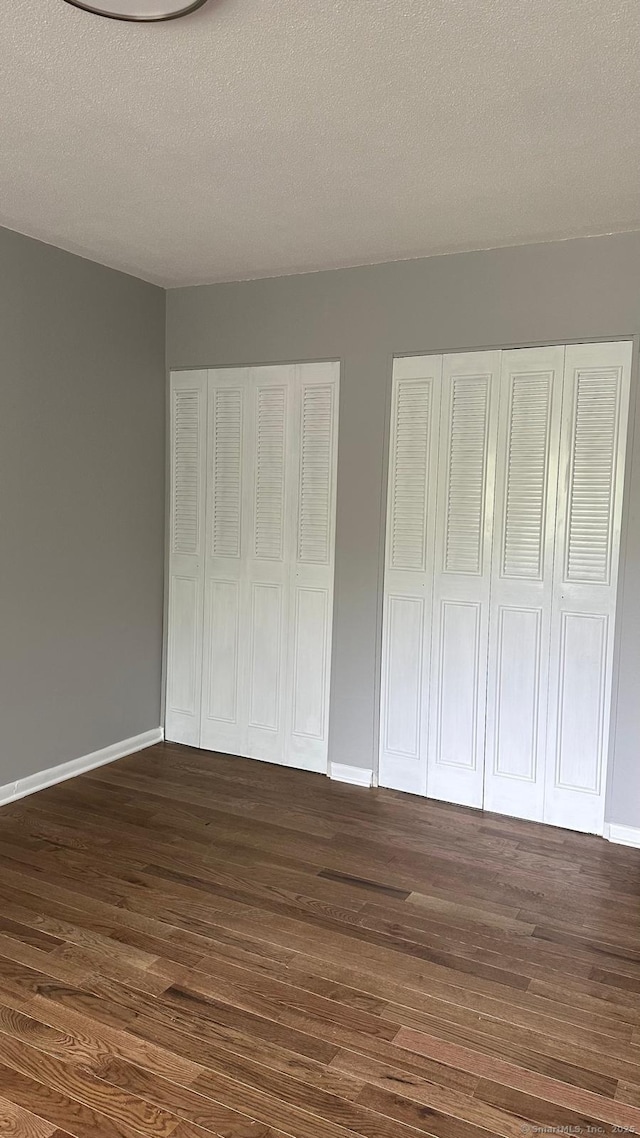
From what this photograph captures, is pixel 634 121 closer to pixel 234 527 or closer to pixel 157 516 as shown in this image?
pixel 234 527

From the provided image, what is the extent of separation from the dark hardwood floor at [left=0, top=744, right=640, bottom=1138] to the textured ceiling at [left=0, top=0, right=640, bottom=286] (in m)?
2.57

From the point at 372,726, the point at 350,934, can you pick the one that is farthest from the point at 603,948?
the point at 372,726

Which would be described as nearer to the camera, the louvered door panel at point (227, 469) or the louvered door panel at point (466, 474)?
the louvered door panel at point (466, 474)

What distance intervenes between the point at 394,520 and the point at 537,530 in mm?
702

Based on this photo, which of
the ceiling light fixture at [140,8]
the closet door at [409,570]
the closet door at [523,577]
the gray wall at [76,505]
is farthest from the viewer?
the closet door at [409,570]

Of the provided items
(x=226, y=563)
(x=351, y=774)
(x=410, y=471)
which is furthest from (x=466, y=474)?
(x=351, y=774)

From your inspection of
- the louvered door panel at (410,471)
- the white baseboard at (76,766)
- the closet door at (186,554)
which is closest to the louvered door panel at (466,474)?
the louvered door panel at (410,471)

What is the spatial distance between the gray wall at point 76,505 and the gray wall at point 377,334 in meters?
0.51

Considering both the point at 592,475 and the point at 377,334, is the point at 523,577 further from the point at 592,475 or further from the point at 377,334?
the point at 377,334

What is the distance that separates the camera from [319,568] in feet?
13.9

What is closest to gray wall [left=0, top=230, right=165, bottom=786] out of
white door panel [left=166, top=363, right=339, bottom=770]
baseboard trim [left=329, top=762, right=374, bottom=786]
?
white door panel [left=166, top=363, right=339, bottom=770]

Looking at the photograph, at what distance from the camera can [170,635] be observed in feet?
15.5

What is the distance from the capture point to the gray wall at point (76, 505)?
147 inches

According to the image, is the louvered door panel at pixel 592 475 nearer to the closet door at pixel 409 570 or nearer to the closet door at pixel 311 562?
the closet door at pixel 409 570
